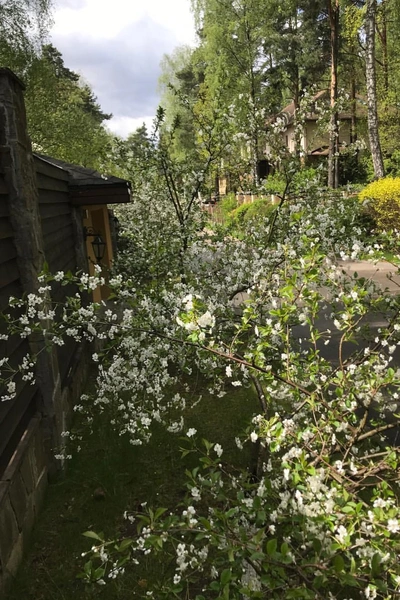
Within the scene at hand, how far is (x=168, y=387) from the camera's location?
Result: 247 inches

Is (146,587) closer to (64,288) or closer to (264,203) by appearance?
(64,288)

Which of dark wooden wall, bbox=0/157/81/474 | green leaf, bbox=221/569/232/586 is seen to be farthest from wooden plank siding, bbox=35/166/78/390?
green leaf, bbox=221/569/232/586

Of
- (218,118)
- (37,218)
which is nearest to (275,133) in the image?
(218,118)

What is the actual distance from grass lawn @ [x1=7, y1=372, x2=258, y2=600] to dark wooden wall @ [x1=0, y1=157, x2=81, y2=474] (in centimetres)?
79

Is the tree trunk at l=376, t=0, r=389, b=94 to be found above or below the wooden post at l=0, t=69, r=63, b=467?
above

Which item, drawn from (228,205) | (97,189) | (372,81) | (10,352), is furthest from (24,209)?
(228,205)

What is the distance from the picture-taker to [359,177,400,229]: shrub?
587 inches

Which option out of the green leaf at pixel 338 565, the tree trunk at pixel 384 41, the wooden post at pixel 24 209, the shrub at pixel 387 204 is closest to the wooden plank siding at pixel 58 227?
the wooden post at pixel 24 209

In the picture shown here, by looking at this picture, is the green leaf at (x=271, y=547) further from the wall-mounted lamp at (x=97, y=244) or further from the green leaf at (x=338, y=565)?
the wall-mounted lamp at (x=97, y=244)

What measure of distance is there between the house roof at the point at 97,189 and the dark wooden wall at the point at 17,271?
203 mm

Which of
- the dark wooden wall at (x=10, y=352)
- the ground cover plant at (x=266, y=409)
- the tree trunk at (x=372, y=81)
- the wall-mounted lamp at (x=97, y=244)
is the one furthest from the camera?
the tree trunk at (x=372, y=81)

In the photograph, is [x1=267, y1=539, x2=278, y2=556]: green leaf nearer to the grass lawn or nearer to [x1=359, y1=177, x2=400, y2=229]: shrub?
the grass lawn

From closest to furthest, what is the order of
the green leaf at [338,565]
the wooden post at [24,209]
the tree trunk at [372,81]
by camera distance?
the green leaf at [338,565]
the wooden post at [24,209]
the tree trunk at [372,81]

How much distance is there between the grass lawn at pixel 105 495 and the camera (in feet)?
10.2
